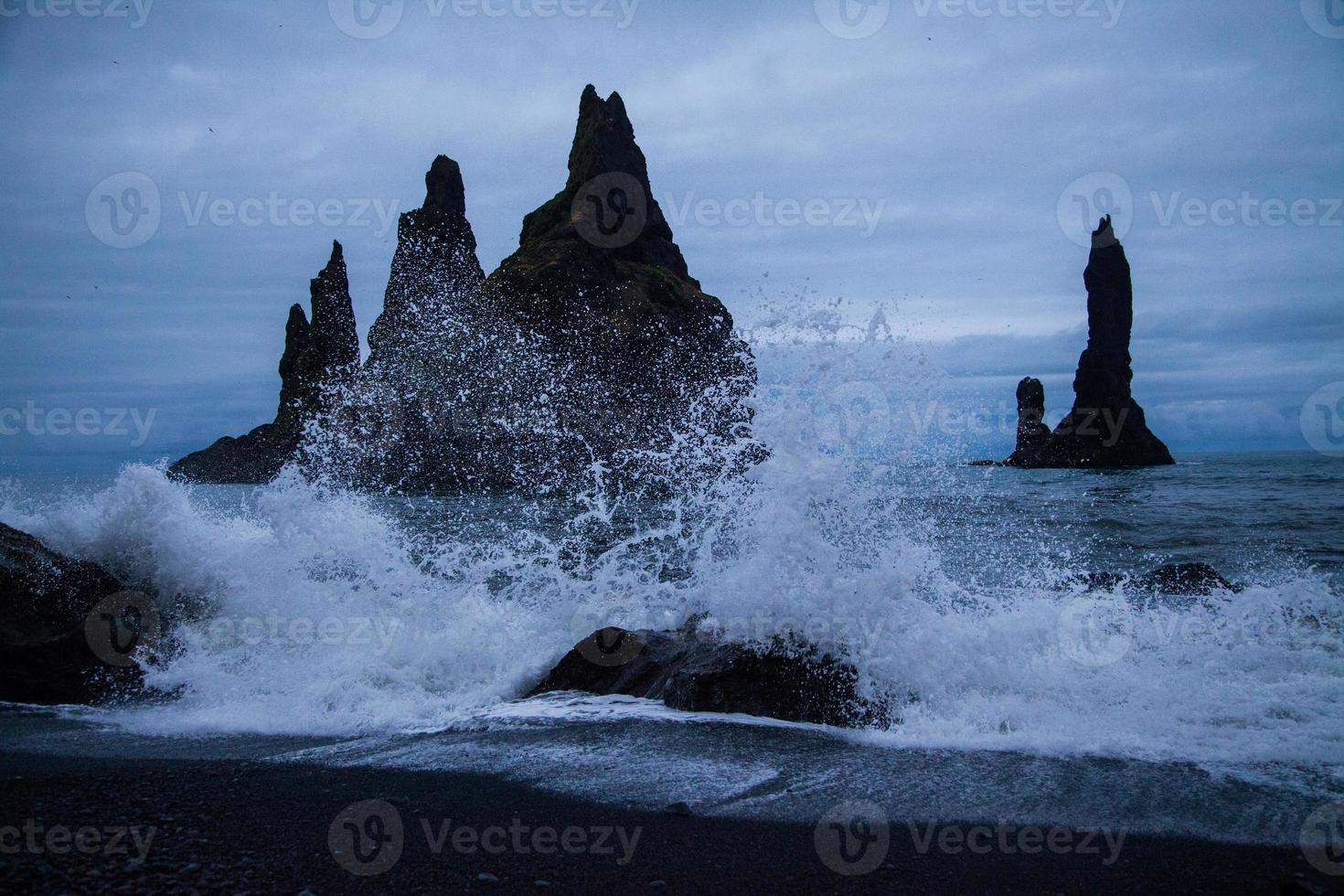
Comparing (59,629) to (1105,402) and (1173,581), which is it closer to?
(1173,581)

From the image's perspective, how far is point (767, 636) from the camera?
570 centimetres

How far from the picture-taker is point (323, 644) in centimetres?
660

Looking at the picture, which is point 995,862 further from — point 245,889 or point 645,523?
point 645,523

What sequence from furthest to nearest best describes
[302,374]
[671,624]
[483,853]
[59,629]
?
[302,374] < [671,624] < [59,629] < [483,853]

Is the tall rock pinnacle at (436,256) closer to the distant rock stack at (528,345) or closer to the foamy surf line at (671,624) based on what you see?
the distant rock stack at (528,345)

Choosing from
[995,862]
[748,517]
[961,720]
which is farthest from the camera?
[748,517]

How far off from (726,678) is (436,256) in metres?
59.9

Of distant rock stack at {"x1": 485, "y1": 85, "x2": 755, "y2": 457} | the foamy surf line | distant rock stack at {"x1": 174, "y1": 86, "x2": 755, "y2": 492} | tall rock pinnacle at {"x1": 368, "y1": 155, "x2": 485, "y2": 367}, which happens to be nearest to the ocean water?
the foamy surf line

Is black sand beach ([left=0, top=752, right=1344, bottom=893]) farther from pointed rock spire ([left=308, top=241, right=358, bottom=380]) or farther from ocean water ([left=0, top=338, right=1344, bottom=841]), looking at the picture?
pointed rock spire ([left=308, top=241, right=358, bottom=380])

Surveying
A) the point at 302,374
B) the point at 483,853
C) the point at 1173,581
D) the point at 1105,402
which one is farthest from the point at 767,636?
the point at 302,374

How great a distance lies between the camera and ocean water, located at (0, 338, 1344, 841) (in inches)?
161

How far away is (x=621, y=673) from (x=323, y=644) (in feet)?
8.96

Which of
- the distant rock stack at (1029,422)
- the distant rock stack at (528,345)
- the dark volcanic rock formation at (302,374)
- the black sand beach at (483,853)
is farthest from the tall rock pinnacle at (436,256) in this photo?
the black sand beach at (483,853)

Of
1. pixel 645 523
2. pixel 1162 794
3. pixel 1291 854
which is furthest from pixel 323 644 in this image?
pixel 645 523
